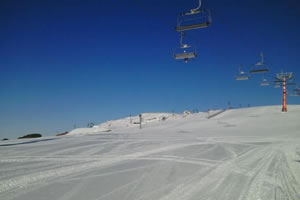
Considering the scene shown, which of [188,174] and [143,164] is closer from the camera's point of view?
[188,174]

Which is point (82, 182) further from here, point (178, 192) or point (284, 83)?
point (284, 83)

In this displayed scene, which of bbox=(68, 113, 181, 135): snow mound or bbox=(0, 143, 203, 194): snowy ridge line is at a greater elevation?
bbox=(0, 143, 203, 194): snowy ridge line

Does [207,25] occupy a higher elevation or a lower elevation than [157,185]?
higher

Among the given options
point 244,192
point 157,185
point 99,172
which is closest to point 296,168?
point 244,192

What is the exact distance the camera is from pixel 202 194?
404cm

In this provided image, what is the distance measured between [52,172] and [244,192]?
4724 millimetres

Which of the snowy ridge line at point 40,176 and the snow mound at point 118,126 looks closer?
the snowy ridge line at point 40,176

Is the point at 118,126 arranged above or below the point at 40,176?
below

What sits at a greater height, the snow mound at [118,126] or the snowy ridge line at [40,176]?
the snowy ridge line at [40,176]

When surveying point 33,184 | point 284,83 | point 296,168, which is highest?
point 284,83

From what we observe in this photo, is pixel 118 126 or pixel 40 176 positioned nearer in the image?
pixel 40 176

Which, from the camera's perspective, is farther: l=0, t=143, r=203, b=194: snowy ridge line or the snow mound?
the snow mound

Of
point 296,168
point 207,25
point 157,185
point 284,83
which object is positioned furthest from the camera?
point 284,83

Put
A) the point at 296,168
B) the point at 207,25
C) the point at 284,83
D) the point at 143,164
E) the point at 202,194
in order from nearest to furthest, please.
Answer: the point at 202,194, the point at 296,168, the point at 143,164, the point at 207,25, the point at 284,83
